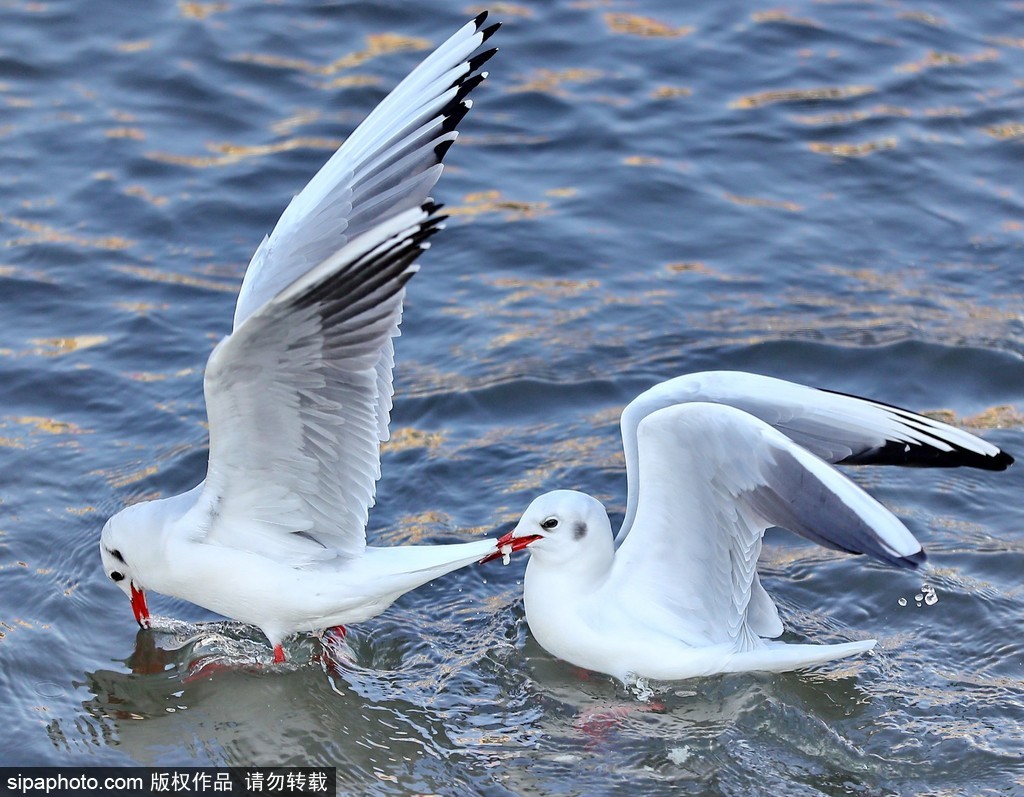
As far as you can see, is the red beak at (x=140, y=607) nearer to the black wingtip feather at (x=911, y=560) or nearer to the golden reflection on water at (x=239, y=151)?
the black wingtip feather at (x=911, y=560)

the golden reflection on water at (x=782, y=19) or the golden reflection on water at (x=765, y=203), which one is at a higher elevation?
the golden reflection on water at (x=782, y=19)

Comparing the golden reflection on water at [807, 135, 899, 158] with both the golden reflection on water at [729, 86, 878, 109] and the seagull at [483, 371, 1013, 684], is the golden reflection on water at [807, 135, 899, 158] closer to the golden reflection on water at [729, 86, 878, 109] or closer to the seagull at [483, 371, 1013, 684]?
the golden reflection on water at [729, 86, 878, 109]

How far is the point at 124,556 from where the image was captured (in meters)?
6.42

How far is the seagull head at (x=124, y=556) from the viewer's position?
6.35 m

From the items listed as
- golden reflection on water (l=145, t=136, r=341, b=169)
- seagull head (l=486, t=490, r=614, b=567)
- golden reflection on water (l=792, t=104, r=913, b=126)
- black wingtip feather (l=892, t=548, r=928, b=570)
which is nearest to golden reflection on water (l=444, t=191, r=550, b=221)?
golden reflection on water (l=145, t=136, r=341, b=169)

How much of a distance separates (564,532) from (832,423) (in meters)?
1.23

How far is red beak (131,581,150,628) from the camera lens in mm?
6672

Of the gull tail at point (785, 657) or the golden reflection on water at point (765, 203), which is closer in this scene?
the gull tail at point (785, 657)

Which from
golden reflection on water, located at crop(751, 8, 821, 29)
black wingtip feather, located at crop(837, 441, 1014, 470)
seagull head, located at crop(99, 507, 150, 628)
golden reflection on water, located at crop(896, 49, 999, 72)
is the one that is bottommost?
seagull head, located at crop(99, 507, 150, 628)

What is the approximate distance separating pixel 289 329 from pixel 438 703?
189cm

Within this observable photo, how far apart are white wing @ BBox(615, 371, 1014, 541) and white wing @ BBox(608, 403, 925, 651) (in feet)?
1.21

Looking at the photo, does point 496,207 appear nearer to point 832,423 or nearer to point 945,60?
point 945,60

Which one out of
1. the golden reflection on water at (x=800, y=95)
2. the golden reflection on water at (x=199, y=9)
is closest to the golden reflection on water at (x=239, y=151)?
the golden reflection on water at (x=199, y=9)

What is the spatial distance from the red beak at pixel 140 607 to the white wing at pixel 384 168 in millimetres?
1576
